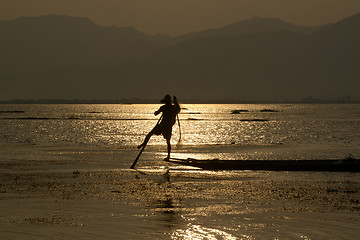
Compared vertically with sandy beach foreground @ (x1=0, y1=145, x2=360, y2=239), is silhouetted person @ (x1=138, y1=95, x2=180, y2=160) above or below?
above

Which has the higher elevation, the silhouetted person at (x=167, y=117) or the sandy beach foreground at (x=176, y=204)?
the silhouetted person at (x=167, y=117)

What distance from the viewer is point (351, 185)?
19.3 m

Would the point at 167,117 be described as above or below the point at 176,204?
above

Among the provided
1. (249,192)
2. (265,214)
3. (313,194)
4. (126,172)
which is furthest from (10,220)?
(126,172)

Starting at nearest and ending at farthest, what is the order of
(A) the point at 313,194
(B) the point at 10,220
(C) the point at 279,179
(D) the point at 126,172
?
(B) the point at 10,220 < (A) the point at 313,194 < (C) the point at 279,179 < (D) the point at 126,172

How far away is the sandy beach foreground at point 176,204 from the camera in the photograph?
468 inches

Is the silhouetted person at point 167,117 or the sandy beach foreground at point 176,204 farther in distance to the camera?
the silhouetted person at point 167,117

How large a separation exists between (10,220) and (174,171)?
1072 cm

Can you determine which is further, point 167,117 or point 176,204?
point 167,117

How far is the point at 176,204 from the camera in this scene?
1504cm

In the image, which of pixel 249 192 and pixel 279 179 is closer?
pixel 249 192

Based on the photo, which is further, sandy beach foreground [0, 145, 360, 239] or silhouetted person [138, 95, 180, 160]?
silhouetted person [138, 95, 180, 160]

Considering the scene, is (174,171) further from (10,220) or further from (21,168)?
(10,220)

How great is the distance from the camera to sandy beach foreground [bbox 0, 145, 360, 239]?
11883 mm
